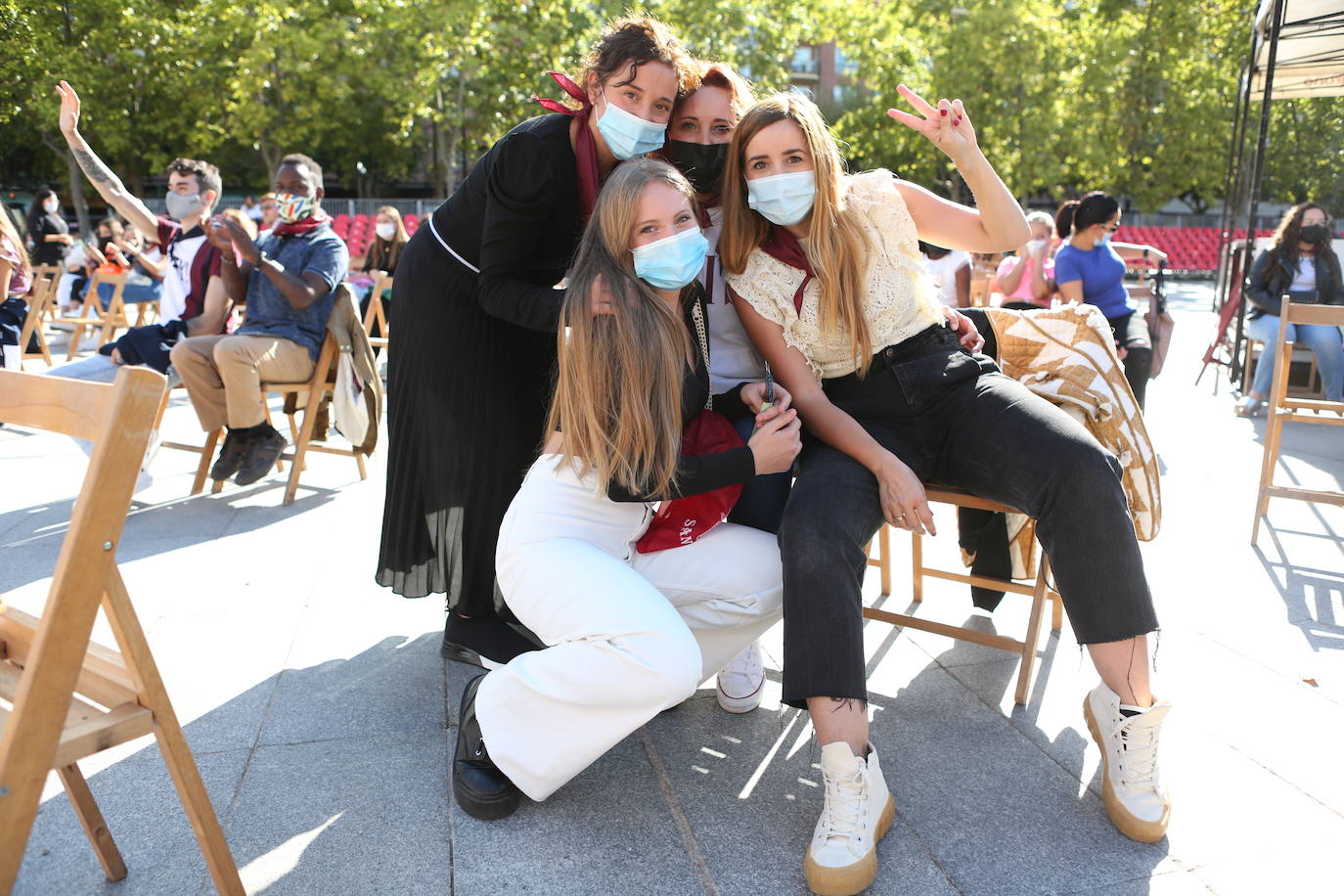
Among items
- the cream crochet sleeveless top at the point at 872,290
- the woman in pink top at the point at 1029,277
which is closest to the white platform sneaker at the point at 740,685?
the cream crochet sleeveless top at the point at 872,290

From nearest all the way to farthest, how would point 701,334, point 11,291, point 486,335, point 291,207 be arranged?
point 701,334
point 486,335
point 291,207
point 11,291

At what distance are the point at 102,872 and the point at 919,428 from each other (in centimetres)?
221

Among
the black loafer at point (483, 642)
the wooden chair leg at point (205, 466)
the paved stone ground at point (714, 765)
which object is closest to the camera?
the paved stone ground at point (714, 765)

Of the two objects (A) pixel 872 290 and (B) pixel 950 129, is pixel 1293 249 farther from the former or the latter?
(A) pixel 872 290

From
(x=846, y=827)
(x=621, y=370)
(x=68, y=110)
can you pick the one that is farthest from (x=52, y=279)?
(x=846, y=827)

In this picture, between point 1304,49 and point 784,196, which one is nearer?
point 784,196

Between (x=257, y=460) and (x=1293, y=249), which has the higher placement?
(x=1293, y=249)

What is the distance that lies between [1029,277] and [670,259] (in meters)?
5.96

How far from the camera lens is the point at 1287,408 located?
4.46 meters

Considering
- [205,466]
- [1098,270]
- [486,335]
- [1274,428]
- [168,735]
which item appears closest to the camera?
[168,735]

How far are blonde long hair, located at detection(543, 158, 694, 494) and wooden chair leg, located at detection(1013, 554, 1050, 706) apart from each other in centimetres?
123

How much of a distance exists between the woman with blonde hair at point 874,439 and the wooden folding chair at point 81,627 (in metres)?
1.29

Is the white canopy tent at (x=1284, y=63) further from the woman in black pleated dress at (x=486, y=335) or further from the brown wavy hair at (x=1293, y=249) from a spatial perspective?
the woman in black pleated dress at (x=486, y=335)

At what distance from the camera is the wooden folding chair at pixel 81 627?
1514mm
